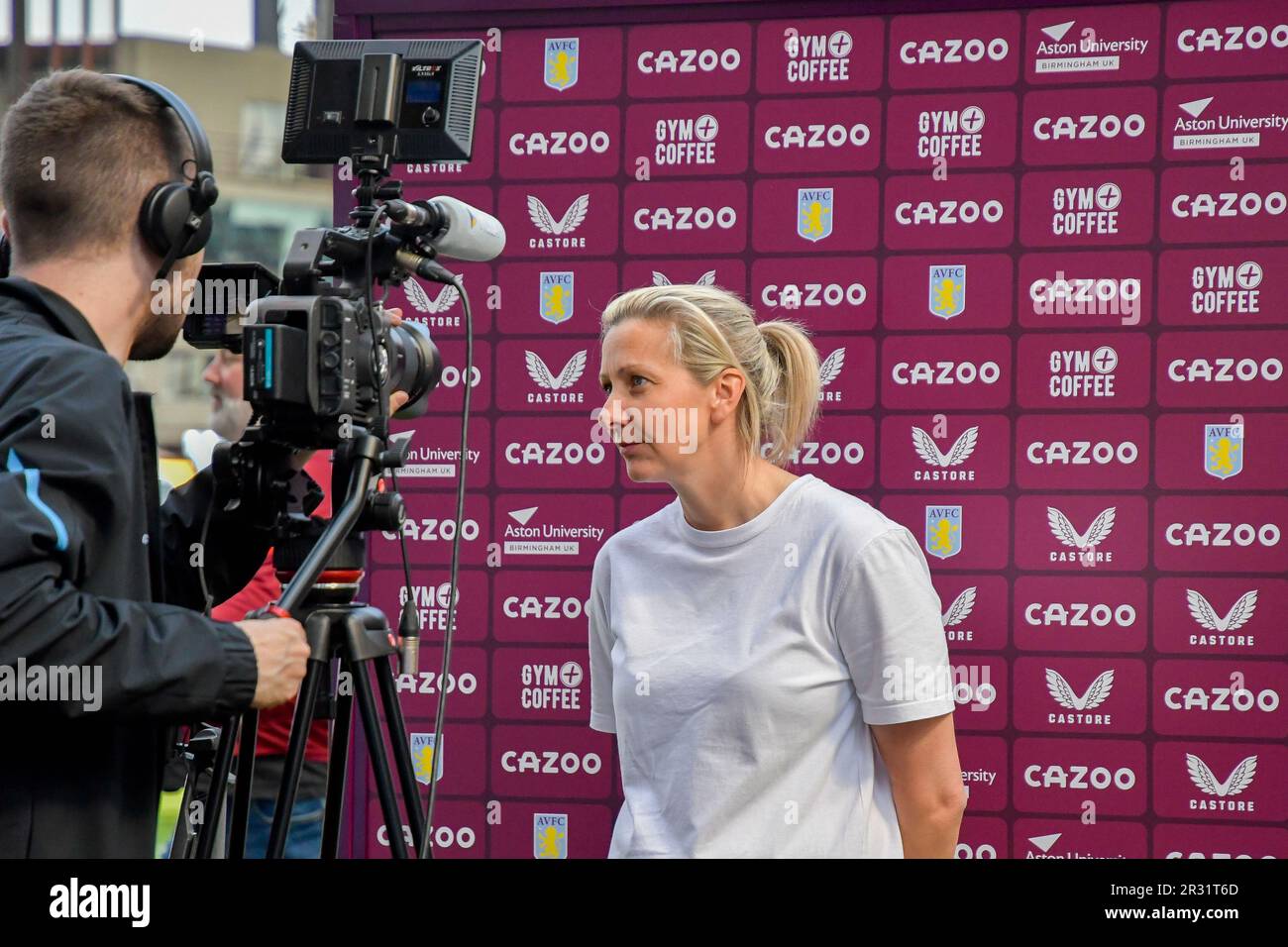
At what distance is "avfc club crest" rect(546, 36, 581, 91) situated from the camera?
276 cm

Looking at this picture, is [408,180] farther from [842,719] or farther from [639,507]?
[842,719]

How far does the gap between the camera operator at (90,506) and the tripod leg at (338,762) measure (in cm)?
27

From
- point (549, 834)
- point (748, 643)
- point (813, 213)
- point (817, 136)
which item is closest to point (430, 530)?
point (549, 834)

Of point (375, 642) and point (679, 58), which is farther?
point (679, 58)

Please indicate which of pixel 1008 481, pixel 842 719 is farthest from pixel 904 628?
pixel 1008 481

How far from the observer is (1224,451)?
2.55 metres

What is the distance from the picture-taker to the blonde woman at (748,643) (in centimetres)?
149

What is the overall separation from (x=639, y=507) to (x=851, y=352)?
1.92 ft

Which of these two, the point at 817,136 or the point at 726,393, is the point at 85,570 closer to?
the point at 726,393

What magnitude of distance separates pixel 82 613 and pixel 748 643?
77 centimetres

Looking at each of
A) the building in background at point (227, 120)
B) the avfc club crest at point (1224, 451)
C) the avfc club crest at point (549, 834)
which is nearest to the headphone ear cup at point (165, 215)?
the avfc club crest at point (549, 834)

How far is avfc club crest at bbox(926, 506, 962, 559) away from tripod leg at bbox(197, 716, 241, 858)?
1.60 meters

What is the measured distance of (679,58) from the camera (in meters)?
2.72

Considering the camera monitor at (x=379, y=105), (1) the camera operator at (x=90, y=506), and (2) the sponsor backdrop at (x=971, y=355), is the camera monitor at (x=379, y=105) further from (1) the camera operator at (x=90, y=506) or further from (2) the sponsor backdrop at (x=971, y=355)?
(2) the sponsor backdrop at (x=971, y=355)
